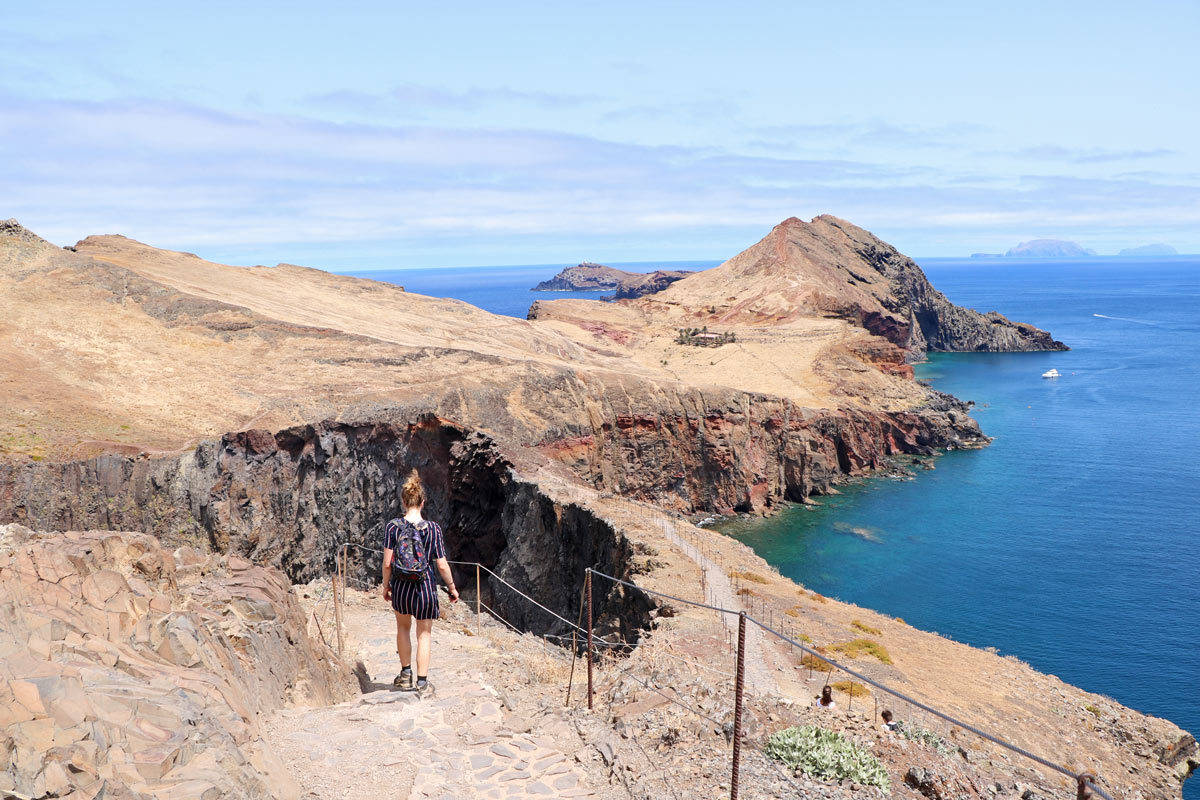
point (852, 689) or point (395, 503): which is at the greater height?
point (395, 503)

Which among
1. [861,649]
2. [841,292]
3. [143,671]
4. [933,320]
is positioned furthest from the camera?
[933,320]

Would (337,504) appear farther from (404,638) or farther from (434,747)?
(434,747)

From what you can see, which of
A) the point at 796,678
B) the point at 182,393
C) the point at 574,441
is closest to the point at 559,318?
the point at 574,441

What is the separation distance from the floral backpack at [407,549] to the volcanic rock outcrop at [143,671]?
8.27 ft

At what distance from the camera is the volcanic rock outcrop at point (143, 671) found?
671 centimetres

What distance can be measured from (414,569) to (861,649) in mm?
19235

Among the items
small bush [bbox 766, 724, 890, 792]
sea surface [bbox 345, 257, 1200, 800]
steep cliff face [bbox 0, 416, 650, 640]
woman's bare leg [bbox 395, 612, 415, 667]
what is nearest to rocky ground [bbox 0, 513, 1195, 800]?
small bush [bbox 766, 724, 890, 792]

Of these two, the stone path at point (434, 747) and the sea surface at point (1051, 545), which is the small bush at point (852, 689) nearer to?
the stone path at point (434, 747)

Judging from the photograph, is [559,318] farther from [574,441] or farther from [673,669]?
[673,669]

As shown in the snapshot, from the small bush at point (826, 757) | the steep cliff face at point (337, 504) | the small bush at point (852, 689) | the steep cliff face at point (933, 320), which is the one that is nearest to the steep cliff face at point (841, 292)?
the steep cliff face at point (933, 320)

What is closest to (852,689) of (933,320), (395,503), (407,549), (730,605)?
(730,605)

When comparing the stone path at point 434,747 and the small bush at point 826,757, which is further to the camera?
the small bush at point 826,757

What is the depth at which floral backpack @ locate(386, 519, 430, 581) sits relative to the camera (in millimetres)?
11422

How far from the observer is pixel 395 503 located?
40.3 m
